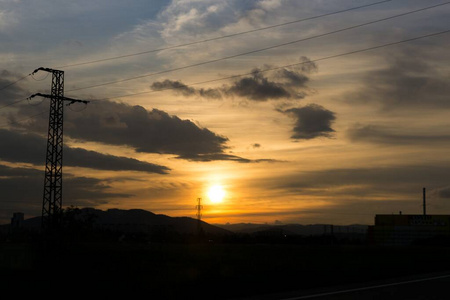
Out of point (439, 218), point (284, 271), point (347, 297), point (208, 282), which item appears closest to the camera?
point (347, 297)

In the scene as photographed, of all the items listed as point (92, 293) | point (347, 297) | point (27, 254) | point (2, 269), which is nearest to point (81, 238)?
point (27, 254)

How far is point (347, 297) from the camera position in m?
15.2

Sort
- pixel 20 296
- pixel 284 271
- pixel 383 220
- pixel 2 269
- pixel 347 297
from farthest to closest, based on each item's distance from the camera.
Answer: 1. pixel 383 220
2. pixel 2 269
3. pixel 284 271
4. pixel 20 296
5. pixel 347 297

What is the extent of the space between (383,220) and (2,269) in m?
98.9

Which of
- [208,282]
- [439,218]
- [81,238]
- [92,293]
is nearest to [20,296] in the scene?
[92,293]

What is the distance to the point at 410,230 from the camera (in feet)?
331

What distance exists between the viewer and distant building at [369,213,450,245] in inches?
3920

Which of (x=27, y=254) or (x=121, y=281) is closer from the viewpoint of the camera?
(x=121, y=281)

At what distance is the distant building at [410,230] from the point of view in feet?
327

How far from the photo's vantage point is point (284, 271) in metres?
25.7

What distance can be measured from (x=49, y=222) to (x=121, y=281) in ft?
72.6

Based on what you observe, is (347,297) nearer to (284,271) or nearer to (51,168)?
(284,271)

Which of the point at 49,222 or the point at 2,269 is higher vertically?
the point at 49,222

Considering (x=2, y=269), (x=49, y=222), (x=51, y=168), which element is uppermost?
(x=51, y=168)
